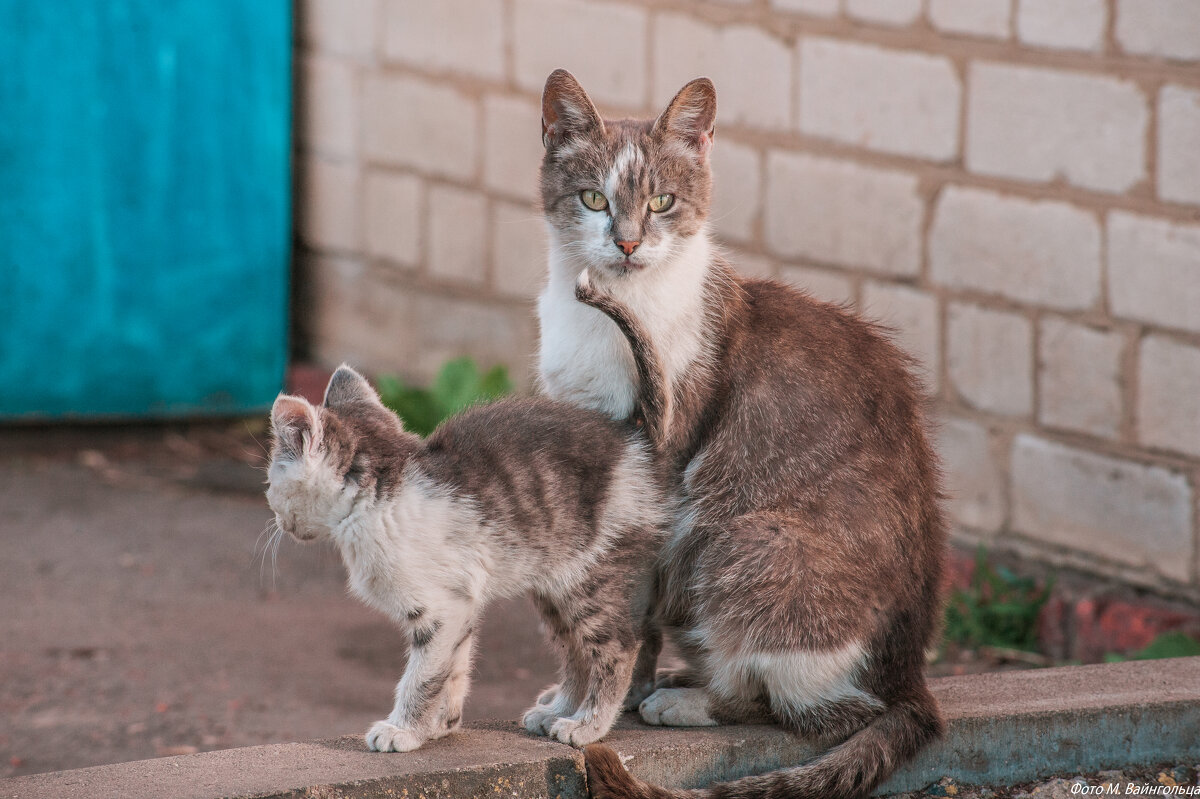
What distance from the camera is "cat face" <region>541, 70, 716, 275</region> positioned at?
3471 mm

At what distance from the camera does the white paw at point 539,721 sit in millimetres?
3363

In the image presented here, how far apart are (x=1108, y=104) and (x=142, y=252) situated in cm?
494

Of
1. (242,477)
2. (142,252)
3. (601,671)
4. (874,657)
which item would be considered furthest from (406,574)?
(142,252)

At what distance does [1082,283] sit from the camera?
200 inches

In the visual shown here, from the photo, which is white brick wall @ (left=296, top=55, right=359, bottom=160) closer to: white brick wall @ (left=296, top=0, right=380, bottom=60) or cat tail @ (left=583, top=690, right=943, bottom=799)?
white brick wall @ (left=296, top=0, right=380, bottom=60)

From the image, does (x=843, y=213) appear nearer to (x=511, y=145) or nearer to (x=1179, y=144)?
(x=1179, y=144)

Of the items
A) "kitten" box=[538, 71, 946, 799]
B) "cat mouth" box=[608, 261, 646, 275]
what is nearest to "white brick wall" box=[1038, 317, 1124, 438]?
"kitten" box=[538, 71, 946, 799]

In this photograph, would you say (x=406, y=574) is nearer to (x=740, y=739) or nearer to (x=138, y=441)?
(x=740, y=739)

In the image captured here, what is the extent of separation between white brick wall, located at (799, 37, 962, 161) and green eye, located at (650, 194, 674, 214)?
2.19 m

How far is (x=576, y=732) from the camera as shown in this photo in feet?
10.7

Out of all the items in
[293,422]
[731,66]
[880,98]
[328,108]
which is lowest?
[293,422]

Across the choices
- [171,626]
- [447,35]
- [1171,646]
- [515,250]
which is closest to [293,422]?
[171,626]

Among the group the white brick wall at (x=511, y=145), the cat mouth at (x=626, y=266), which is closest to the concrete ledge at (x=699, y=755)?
the cat mouth at (x=626, y=266)

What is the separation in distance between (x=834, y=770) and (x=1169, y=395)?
241cm
